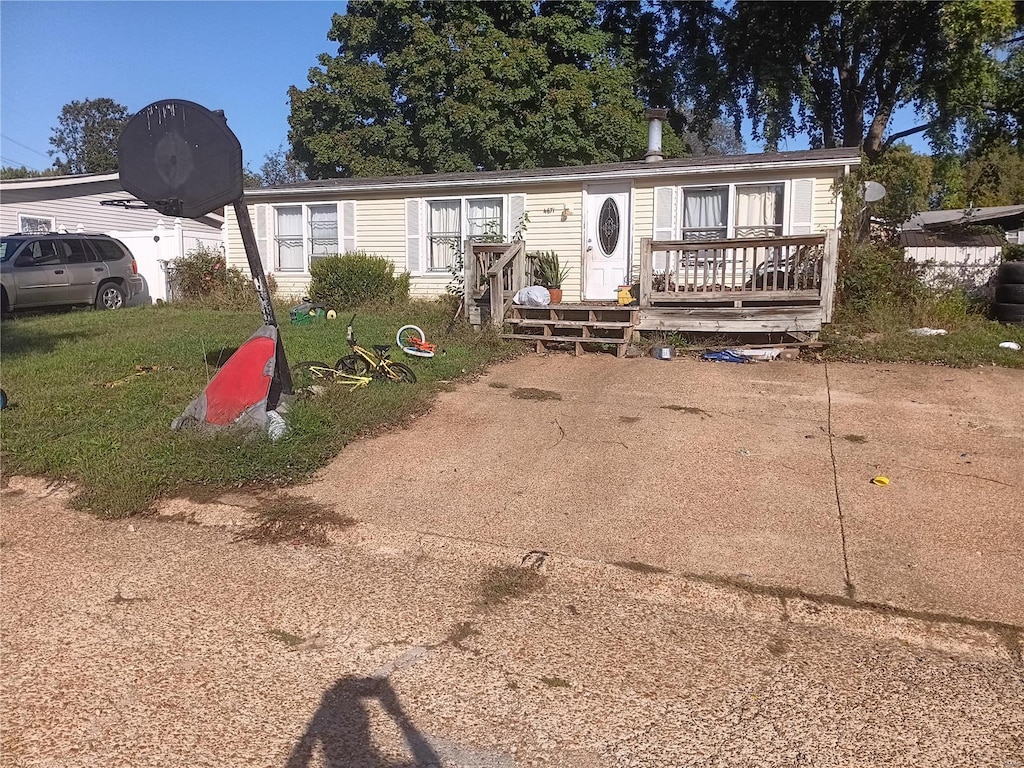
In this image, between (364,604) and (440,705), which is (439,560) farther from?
(440,705)

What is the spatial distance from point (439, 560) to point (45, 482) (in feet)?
10.7

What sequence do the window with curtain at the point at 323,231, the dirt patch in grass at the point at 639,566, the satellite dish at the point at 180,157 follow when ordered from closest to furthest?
the dirt patch in grass at the point at 639,566 → the satellite dish at the point at 180,157 → the window with curtain at the point at 323,231

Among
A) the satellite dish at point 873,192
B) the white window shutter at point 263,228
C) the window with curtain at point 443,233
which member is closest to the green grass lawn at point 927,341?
the satellite dish at point 873,192

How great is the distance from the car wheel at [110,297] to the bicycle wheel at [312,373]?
9758 mm

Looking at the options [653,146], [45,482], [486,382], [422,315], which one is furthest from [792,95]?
[45,482]

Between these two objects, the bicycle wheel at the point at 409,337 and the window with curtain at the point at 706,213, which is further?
the window with curtain at the point at 706,213

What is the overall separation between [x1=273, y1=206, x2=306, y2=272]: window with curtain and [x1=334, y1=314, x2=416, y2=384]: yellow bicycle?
863cm

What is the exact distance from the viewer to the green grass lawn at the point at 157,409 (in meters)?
5.41

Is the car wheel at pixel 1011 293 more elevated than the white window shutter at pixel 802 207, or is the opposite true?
the white window shutter at pixel 802 207

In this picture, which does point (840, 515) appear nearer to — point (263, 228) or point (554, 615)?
point (554, 615)

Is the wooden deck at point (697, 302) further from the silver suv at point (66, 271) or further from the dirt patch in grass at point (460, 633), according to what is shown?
the silver suv at point (66, 271)

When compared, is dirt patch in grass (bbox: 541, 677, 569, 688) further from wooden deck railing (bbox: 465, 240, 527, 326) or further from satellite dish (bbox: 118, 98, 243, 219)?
wooden deck railing (bbox: 465, 240, 527, 326)

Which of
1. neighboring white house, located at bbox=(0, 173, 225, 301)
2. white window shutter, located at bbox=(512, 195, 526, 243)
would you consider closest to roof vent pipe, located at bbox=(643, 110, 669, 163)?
white window shutter, located at bbox=(512, 195, 526, 243)

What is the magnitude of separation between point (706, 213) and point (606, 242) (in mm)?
1786
